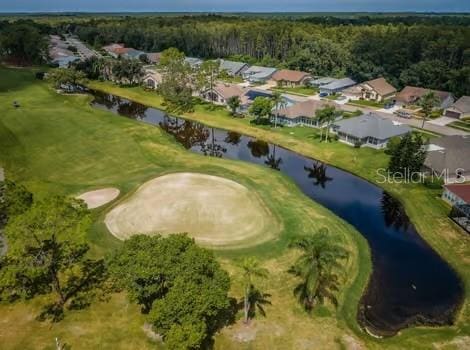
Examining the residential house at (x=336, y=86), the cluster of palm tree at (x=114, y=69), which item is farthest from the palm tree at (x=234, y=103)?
the cluster of palm tree at (x=114, y=69)

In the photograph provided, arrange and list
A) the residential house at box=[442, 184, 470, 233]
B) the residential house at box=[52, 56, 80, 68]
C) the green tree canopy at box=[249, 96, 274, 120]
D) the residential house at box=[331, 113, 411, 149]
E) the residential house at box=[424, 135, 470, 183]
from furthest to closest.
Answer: the residential house at box=[52, 56, 80, 68] → the green tree canopy at box=[249, 96, 274, 120] → the residential house at box=[331, 113, 411, 149] → the residential house at box=[424, 135, 470, 183] → the residential house at box=[442, 184, 470, 233]

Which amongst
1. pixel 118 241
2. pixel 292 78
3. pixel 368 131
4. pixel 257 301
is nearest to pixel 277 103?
pixel 368 131

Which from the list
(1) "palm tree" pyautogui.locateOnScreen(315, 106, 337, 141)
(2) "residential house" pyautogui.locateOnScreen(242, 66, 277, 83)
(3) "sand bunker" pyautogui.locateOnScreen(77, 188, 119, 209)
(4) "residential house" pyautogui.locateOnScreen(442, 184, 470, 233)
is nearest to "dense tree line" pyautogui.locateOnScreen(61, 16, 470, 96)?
(2) "residential house" pyautogui.locateOnScreen(242, 66, 277, 83)

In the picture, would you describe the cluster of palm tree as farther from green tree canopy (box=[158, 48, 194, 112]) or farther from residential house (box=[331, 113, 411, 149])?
residential house (box=[331, 113, 411, 149])

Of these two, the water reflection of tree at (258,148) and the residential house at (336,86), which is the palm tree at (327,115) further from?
the residential house at (336,86)

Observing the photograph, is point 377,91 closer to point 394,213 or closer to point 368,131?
point 368,131

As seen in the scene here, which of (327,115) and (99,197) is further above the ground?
(327,115)
